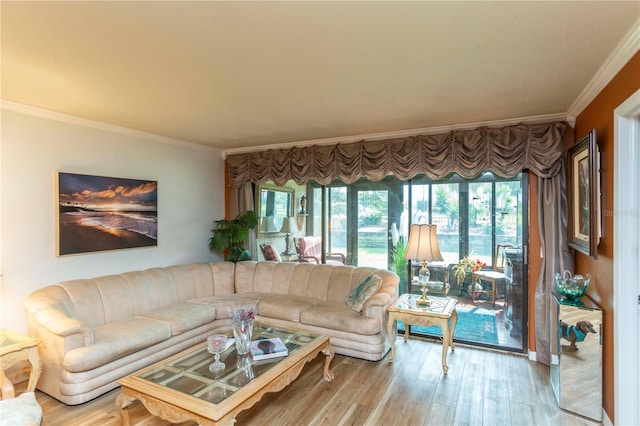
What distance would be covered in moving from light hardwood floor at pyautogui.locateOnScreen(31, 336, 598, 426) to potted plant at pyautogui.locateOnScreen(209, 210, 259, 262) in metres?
2.13

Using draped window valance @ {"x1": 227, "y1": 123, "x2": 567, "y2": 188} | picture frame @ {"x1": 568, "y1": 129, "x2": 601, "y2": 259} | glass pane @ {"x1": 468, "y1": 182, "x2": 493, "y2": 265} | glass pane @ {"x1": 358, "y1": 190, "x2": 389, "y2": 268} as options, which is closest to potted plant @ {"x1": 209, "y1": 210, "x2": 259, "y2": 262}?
draped window valance @ {"x1": 227, "y1": 123, "x2": 567, "y2": 188}

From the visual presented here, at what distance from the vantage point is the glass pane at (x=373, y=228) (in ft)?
14.6

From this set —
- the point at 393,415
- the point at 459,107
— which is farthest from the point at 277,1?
the point at 393,415

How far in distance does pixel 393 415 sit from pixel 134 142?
407cm

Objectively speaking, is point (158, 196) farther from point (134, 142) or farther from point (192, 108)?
point (192, 108)

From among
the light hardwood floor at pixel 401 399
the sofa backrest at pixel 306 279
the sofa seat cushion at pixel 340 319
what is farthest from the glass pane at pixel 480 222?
the sofa seat cushion at pixel 340 319

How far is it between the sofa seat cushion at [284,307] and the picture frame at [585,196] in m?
2.74

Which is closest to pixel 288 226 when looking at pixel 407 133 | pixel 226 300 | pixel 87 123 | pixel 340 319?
pixel 226 300

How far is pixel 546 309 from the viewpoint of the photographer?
3500 millimetres

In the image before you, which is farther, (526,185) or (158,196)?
(158,196)

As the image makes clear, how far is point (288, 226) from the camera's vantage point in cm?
518

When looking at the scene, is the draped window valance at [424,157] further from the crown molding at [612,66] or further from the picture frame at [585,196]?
the crown molding at [612,66]

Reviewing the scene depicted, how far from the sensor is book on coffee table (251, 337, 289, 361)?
2604 mm

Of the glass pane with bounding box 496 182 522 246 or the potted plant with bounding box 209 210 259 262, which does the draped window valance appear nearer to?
the glass pane with bounding box 496 182 522 246
